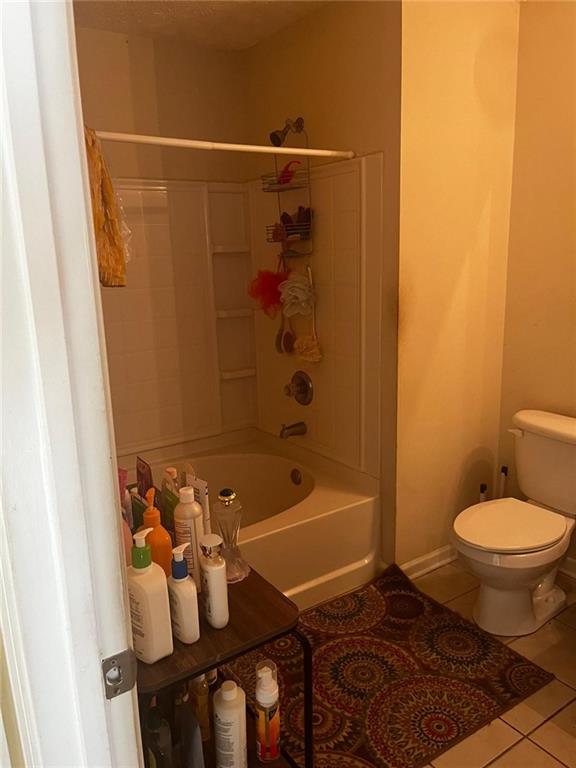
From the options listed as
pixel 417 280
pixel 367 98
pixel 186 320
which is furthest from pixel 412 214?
pixel 186 320

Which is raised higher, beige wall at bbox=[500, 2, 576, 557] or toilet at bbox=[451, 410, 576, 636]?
beige wall at bbox=[500, 2, 576, 557]

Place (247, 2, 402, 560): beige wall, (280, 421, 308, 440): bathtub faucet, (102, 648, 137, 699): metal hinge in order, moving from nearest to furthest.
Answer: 1. (102, 648, 137, 699): metal hinge
2. (247, 2, 402, 560): beige wall
3. (280, 421, 308, 440): bathtub faucet

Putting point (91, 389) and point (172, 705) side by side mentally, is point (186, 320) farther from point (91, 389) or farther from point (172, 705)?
point (91, 389)

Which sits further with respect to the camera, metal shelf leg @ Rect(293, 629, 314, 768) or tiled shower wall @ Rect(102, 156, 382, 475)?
tiled shower wall @ Rect(102, 156, 382, 475)

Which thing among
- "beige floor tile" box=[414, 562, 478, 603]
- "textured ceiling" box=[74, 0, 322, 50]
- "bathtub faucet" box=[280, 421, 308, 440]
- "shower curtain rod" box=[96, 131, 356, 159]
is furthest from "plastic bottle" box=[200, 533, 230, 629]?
"textured ceiling" box=[74, 0, 322, 50]

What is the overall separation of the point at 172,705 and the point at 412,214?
1841 millimetres

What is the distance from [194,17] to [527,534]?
245 cm

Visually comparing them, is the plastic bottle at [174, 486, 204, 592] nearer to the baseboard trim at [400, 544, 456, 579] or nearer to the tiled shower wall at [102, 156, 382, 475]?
the tiled shower wall at [102, 156, 382, 475]

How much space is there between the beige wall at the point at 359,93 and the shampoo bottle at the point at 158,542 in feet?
4.63

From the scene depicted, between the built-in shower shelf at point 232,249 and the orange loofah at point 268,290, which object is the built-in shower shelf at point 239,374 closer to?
the orange loofah at point 268,290

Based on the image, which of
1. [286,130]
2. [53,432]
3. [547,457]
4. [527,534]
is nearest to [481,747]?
[527,534]

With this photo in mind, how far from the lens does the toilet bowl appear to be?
7.02 ft

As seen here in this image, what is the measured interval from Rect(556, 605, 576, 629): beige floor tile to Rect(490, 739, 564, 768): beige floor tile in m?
0.68

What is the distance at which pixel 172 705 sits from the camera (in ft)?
4.33
